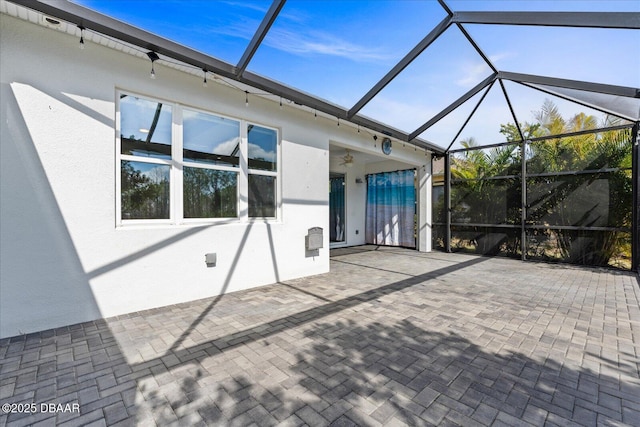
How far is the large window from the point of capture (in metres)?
3.73

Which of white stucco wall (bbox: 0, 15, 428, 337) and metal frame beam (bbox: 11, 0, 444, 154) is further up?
metal frame beam (bbox: 11, 0, 444, 154)

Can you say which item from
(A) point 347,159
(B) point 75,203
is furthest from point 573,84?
(B) point 75,203

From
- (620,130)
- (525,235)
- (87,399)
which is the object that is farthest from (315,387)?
(620,130)

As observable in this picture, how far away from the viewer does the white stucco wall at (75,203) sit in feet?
9.62

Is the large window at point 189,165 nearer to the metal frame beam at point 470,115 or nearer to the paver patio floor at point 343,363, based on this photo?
the paver patio floor at point 343,363

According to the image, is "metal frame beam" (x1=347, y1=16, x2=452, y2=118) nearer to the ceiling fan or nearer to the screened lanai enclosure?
the screened lanai enclosure

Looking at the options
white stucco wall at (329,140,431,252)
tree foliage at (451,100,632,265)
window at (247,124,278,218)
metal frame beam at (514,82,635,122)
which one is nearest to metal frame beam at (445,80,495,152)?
tree foliage at (451,100,632,265)

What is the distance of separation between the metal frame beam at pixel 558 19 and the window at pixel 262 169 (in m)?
3.22

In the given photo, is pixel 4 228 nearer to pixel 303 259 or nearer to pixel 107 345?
pixel 107 345

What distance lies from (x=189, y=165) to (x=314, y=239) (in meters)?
2.55

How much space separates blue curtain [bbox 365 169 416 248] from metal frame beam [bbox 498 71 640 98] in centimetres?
427

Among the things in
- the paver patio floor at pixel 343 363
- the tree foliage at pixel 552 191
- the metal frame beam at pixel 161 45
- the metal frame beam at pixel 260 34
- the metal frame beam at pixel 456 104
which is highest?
the metal frame beam at pixel 456 104

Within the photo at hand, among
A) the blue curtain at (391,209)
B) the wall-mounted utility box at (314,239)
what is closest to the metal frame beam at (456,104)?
the blue curtain at (391,209)

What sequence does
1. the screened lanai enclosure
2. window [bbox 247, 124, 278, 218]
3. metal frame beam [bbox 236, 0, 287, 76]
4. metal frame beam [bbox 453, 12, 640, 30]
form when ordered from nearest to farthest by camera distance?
metal frame beam [bbox 453, 12, 640, 30] < metal frame beam [bbox 236, 0, 287, 76] < the screened lanai enclosure < window [bbox 247, 124, 278, 218]
